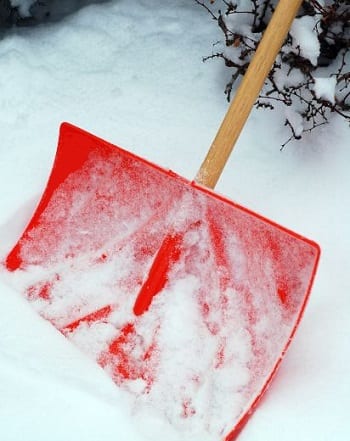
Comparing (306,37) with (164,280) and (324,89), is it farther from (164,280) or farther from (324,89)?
(164,280)

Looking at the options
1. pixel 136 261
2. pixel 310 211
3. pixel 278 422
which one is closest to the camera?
pixel 278 422

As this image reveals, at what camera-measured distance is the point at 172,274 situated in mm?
2049

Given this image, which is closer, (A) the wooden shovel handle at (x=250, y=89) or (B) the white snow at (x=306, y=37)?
(A) the wooden shovel handle at (x=250, y=89)

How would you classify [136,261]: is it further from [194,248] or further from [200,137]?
[200,137]

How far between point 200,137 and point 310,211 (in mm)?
472

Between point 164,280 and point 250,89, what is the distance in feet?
1.93

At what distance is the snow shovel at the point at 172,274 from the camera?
1.91 meters

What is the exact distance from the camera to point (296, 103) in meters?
2.47

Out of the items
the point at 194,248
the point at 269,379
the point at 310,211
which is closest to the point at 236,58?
the point at 310,211

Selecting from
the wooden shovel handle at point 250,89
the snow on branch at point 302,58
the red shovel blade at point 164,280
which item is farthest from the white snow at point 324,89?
the red shovel blade at point 164,280

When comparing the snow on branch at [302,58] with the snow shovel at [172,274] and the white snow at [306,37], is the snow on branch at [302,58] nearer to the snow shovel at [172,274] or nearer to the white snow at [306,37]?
the white snow at [306,37]

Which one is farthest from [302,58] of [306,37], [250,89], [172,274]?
[172,274]

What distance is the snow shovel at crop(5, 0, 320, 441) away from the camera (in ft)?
6.28

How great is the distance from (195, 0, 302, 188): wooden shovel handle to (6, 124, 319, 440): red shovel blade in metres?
0.10
